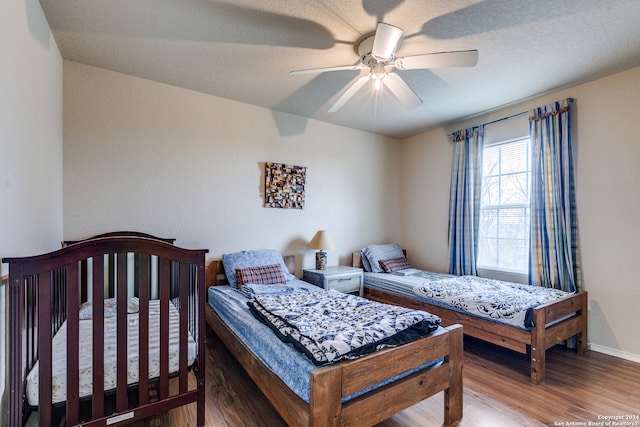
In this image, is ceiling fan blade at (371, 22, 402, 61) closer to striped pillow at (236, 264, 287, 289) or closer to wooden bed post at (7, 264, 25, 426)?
wooden bed post at (7, 264, 25, 426)

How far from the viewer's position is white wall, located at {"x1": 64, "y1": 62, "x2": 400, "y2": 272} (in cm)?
263

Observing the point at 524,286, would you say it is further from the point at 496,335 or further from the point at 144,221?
the point at 144,221

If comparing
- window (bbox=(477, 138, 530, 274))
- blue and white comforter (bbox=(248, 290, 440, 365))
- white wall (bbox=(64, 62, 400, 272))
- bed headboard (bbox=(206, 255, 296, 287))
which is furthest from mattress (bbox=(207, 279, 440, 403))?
window (bbox=(477, 138, 530, 274))

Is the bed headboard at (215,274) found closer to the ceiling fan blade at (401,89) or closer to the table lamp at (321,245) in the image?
the table lamp at (321,245)

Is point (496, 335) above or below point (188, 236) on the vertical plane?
below

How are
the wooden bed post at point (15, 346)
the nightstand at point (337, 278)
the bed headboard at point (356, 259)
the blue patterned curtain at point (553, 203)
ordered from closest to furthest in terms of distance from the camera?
the wooden bed post at point (15, 346)
the blue patterned curtain at point (553, 203)
the nightstand at point (337, 278)
the bed headboard at point (356, 259)

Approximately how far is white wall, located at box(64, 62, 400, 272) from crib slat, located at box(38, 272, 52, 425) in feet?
5.25

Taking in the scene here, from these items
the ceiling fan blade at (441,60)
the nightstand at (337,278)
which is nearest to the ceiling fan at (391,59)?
the ceiling fan blade at (441,60)

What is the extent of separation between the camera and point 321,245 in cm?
361

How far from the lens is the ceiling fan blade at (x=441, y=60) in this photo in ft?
5.87

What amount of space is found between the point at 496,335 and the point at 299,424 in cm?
194

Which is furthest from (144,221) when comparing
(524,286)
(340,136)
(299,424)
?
(524,286)

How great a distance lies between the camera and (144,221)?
9.39 ft

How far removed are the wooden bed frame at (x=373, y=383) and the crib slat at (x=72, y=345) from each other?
33.9 inches
